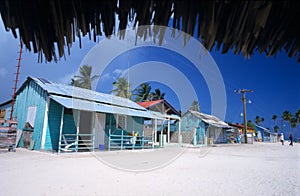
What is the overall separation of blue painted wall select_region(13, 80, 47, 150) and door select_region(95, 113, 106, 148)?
314 centimetres

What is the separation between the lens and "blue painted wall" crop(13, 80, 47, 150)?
1077 centimetres

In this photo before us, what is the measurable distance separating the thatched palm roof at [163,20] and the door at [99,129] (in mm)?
11253

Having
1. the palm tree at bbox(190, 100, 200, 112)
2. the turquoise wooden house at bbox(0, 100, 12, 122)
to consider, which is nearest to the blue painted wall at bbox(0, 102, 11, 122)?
the turquoise wooden house at bbox(0, 100, 12, 122)

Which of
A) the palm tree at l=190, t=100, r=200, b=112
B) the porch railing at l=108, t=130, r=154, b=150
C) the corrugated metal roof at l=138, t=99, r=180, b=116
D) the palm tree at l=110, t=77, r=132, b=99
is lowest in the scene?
the porch railing at l=108, t=130, r=154, b=150

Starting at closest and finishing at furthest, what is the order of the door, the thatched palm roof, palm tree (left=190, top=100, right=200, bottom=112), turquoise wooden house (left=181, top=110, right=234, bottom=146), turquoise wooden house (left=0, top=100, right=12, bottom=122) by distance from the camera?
1. the thatched palm roof
2. the door
3. turquoise wooden house (left=0, top=100, right=12, bottom=122)
4. turquoise wooden house (left=181, top=110, right=234, bottom=146)
5. palm tree (left=190, top=100, right=200, bottom=112)

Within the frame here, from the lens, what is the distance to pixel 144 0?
1.59m

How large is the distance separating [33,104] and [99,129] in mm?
4073

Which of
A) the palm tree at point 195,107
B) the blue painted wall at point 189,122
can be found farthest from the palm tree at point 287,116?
the blue painted wall at point 189,122

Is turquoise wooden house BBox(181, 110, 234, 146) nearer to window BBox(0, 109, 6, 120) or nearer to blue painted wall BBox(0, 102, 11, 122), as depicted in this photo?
blue painted wall BBox(0, 102, 11, 122)

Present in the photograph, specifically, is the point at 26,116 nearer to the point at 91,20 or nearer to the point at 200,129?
the point at 91,20

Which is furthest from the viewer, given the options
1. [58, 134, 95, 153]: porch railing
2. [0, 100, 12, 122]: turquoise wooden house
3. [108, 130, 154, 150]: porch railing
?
[0, 100, 12, 122]: turquoise wooden house

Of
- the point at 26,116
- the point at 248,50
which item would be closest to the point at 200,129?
the point at 26,116

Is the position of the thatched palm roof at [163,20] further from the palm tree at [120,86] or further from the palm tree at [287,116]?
the palm tree at [287,116]

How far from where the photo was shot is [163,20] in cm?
169
